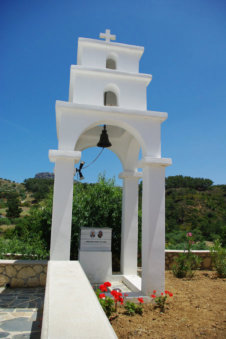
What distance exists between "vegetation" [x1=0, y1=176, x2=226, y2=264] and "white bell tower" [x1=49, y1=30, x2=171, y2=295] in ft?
7.48

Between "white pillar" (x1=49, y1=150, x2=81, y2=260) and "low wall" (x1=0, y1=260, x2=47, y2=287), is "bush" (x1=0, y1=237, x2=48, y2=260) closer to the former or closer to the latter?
"low wall" (x1=0, y1=260, x2=47, y2=287)

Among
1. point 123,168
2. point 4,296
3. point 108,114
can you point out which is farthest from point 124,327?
point 123,168

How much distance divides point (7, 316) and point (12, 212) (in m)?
28.1

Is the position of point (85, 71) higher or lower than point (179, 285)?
higher

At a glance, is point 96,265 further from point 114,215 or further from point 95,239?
point 114,215

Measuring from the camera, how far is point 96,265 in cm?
632

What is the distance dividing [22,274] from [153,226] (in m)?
3.02

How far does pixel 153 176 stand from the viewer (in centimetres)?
545

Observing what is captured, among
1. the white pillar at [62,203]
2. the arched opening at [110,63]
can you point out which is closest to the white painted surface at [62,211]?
the white pillar at [62,203]

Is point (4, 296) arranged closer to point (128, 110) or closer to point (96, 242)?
point (96, 242)

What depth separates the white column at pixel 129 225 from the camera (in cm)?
693

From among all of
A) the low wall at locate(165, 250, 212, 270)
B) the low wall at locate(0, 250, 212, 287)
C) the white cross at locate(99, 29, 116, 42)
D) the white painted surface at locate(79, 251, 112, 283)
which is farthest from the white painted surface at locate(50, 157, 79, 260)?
the low wall at locate(165, 250, 212, 270)

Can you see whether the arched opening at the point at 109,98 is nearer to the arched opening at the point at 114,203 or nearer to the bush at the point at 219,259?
the arched opening at the point at 114,203

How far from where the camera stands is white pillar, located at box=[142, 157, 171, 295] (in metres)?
5.15
